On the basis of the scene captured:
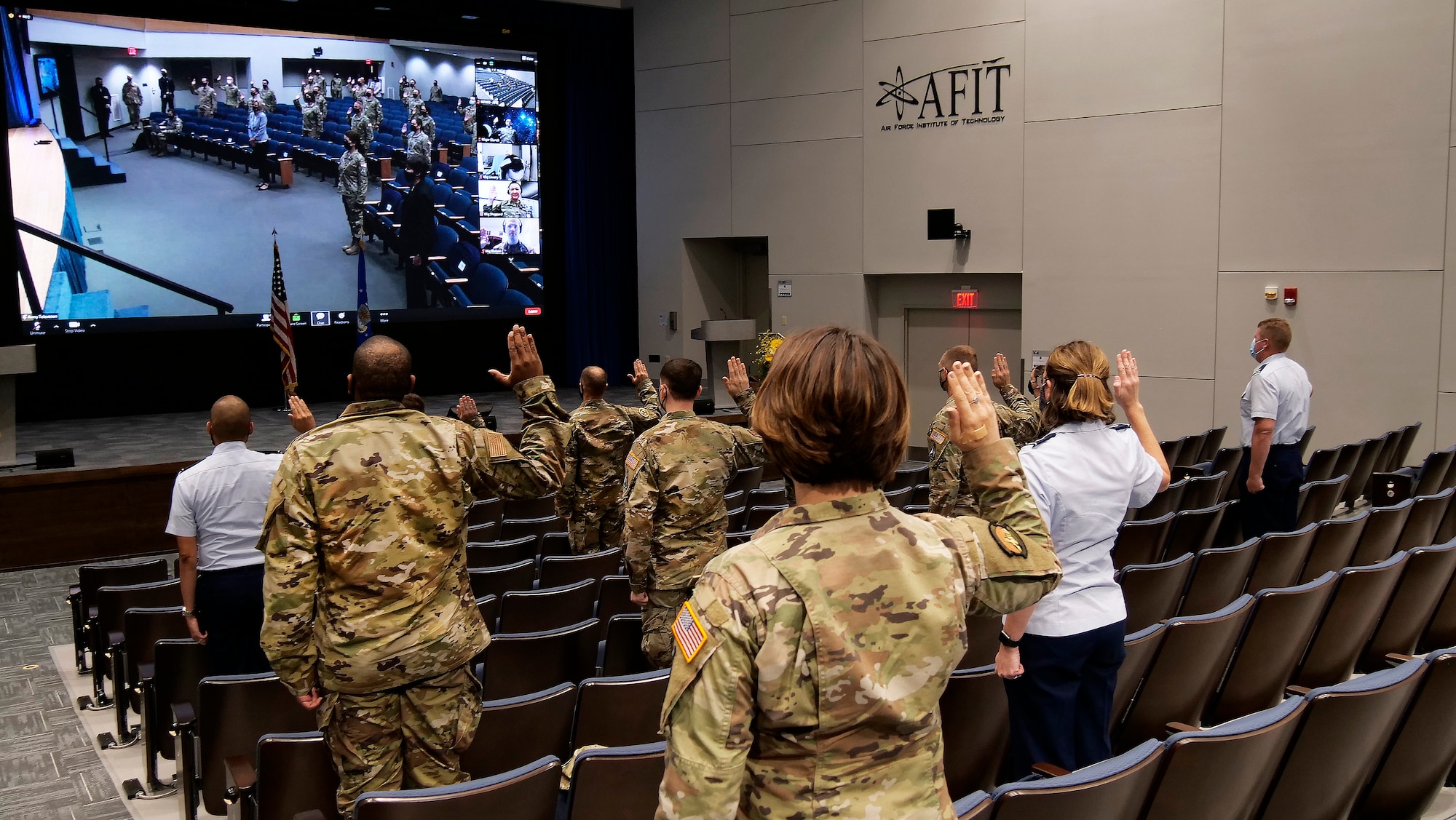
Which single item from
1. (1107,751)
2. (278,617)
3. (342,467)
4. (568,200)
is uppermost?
(568,200)

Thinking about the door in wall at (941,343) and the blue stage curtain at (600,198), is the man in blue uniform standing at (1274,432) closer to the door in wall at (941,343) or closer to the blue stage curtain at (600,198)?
the door in wall at (941,343)

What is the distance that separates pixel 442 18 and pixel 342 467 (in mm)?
13121

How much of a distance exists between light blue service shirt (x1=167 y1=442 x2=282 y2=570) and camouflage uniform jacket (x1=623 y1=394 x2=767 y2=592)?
4.81 ft

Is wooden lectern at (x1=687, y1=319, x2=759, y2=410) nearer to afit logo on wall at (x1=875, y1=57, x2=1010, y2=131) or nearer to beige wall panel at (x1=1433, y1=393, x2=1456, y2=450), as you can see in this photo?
afit logo on wall at (x1=875, y1=57, x2=1010, y2=131)

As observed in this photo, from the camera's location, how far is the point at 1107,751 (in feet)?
10.0

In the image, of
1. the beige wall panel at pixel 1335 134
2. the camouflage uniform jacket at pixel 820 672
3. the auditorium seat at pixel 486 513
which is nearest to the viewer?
the camouflage uniform jacket at pixel 820 672

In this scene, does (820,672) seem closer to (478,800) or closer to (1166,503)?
(478,800)

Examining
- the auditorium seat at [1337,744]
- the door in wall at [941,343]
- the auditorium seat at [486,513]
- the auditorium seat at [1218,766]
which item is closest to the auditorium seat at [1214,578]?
the auditorium seat at [1337,744]

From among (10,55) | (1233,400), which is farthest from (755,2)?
(10,55)

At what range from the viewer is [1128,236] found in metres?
11.2

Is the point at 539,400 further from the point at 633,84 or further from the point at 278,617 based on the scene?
the point at 633,84

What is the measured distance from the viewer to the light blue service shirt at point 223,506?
4.30 meters

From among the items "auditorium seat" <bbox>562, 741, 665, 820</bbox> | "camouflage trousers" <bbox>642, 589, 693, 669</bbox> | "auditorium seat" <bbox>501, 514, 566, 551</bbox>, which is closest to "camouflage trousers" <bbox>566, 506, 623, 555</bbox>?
"auditorium seat" <bbox>501, 514, 566, 551</bbox>

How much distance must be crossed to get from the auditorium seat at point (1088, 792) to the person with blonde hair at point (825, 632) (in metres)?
0.53
